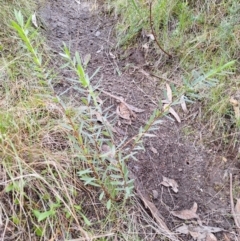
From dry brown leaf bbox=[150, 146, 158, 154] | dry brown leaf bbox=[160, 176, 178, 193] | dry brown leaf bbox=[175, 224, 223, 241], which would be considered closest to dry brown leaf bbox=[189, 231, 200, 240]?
dry brown leaf bbox=[175, 224, 223, 241]

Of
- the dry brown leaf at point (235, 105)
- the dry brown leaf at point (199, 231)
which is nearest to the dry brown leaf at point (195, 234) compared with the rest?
the dry brown leaf at point (199, 231)

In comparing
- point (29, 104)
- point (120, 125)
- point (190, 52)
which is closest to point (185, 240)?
point (120, 125)

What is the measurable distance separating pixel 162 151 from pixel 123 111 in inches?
13.3

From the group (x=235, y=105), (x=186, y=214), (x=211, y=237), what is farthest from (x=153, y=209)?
(x=235, y=105)

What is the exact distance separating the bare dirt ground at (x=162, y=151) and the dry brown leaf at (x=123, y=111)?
0.03 metres

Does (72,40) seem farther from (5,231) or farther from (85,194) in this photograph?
(5,231)

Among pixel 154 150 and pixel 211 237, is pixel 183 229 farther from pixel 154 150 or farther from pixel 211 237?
pixel 154 150

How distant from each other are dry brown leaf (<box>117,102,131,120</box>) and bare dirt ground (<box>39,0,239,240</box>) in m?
0.03

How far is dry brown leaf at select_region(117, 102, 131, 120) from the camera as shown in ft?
5.88

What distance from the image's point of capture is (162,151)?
1647 mm

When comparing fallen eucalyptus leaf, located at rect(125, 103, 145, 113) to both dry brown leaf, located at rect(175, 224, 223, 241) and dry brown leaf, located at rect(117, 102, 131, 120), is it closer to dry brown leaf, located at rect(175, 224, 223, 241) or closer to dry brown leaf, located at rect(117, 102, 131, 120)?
dry brown leaf, located at rect(117, 102, 131, 120)

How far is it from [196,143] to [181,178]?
24cm

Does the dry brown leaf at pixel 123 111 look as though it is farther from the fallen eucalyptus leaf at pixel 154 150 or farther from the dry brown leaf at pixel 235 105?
the dry brown leaf at pixel 235 105

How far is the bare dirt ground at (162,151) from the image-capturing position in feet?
4.78
